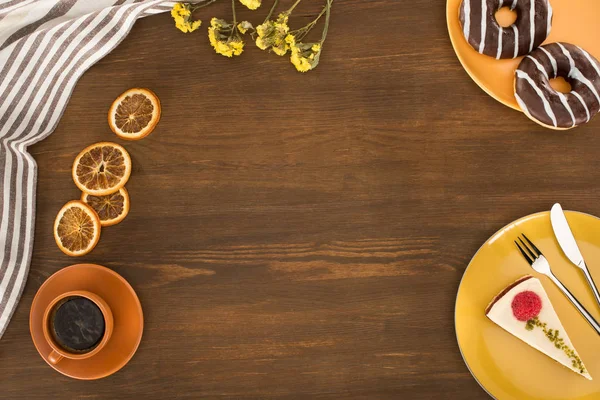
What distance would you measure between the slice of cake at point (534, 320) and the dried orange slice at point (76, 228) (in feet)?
2.49

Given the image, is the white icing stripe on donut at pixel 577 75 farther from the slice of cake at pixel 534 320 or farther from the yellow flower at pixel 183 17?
the yellow flower at pixel 183 17

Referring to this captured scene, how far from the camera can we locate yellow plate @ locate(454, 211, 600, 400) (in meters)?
0.98

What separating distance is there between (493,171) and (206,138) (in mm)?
564

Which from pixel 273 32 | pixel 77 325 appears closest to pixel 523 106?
pixel 273 32

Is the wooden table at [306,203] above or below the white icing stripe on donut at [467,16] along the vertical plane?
below

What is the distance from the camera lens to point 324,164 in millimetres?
1034

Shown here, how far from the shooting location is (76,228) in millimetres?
1012

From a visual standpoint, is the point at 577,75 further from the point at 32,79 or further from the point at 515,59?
the point at 32,79

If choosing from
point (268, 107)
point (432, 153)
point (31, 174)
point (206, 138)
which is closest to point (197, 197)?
point (206, 138)

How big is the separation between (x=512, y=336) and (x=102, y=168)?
0.85 m

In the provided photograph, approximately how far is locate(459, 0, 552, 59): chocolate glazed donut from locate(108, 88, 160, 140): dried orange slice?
0.61m

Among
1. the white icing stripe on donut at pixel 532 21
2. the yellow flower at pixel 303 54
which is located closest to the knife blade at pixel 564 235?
A: the white icing stripe on donut at pixel 532 21

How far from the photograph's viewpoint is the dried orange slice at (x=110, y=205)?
40.2 inches

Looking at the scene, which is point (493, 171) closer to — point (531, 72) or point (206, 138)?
point (531, 72)
